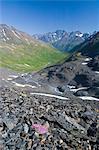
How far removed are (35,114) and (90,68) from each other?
8569 centimetres

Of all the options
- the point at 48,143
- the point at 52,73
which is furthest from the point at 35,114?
the point at 52,73

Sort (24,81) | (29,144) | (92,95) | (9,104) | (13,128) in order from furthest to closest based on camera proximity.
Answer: (24,81)
(92,95)
(9,104)
(13,128)
(29,144)

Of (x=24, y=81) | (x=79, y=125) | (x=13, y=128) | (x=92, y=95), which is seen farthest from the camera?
(x=24, y=81)

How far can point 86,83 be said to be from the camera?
356 feet

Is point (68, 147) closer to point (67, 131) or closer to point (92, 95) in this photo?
point (67, 131)

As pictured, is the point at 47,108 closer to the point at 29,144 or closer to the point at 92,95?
the point at 29,144

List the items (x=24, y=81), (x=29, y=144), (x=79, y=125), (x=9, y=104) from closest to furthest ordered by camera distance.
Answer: (x=29, y=144) < (x=79, y=125) < (x=9, y=104) < (x=24, y=81)

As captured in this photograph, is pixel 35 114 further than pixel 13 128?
Yes

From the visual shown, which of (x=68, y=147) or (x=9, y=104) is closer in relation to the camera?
(x=68, y=147)

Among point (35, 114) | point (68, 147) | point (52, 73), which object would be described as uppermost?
point (52, 73)

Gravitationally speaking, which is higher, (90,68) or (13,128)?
(90,68)

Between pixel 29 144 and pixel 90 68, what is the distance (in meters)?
93.9

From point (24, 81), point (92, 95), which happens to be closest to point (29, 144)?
point (92, 95)

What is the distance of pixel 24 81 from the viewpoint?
10256 cm
